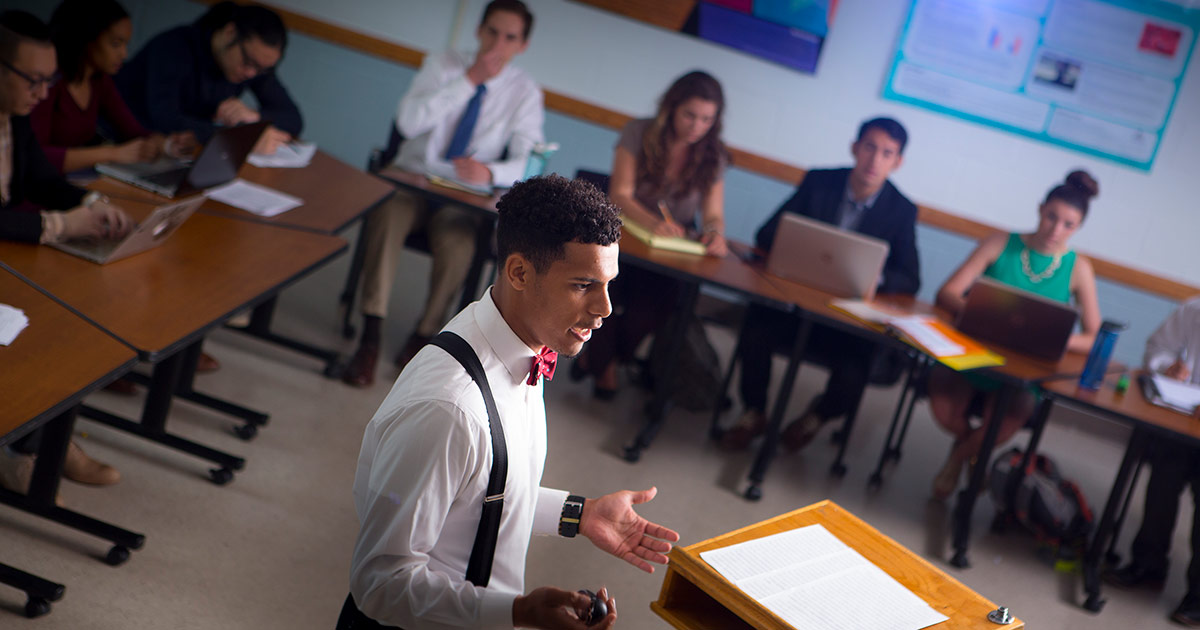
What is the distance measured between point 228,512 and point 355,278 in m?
1.61

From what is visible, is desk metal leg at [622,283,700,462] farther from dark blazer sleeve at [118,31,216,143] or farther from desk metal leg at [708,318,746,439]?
dark blazer sleeve at [118,31,216,143]

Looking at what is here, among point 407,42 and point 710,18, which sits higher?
point 710,18

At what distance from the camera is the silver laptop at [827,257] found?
12.4 feet

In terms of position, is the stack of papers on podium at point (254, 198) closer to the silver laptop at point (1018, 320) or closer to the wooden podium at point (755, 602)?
the wooden podium at point (755, 602)

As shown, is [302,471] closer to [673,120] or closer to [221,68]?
[221,68]

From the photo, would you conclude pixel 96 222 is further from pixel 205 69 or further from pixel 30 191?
pixel 205 69

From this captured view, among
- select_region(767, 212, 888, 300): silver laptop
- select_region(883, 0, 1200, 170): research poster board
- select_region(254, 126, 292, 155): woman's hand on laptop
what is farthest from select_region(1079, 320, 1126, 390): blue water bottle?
select_region(254, 126, 292, 155): woman's hand on laptop

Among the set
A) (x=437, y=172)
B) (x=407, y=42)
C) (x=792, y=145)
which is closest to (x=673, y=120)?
(x=437, y=172)

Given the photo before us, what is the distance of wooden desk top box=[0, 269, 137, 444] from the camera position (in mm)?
1761

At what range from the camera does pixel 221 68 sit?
3.85 m

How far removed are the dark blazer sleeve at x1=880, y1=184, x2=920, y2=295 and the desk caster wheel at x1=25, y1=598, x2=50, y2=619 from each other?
3166mm

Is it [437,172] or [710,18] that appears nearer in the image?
[437,172]

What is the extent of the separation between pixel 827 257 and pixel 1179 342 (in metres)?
1.42

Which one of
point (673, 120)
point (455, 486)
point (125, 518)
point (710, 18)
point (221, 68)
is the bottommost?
point (125, 518)
